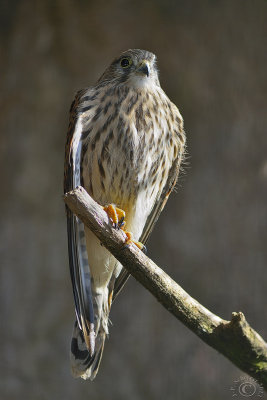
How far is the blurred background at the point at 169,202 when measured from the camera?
191 inches

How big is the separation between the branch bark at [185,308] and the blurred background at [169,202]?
2354 mm

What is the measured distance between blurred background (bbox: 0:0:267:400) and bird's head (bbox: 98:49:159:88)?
148 centimetres

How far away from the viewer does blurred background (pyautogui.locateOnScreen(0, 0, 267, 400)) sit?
4855mm

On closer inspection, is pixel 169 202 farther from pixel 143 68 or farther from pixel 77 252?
pixel 77 252

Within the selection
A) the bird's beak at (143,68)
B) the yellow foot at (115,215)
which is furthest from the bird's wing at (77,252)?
the bird's beak at (143,68)

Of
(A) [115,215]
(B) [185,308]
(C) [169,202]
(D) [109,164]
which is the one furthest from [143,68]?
(C) [169,202]

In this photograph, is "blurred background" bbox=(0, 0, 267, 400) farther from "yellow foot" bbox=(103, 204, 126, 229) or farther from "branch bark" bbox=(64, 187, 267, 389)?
"branch bark" bbox=(64, 187, 267, 389)

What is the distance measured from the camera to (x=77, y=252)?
319cm

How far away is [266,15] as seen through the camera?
4953 millimetres

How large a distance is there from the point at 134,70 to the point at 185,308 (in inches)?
60.6

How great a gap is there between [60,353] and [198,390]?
3.59ft

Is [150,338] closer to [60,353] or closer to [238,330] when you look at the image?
[60,353]

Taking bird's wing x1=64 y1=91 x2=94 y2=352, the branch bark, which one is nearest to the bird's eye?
bird's wing x1=64 y1=91 x2=94 y2=352

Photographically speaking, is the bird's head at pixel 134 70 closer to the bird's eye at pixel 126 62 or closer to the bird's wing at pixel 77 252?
the bird's eye at pixel 126 62
